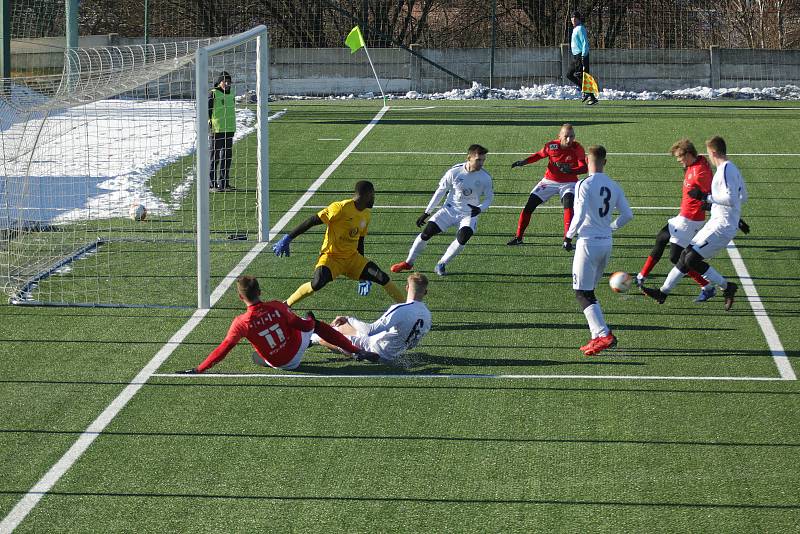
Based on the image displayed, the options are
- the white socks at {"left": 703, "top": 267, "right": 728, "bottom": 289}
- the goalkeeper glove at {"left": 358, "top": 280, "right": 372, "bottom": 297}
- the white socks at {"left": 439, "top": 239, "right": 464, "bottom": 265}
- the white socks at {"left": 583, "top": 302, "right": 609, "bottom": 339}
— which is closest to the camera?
the white socks at {"left": 583, "top": 302, "right": 609, "bottom": 339}

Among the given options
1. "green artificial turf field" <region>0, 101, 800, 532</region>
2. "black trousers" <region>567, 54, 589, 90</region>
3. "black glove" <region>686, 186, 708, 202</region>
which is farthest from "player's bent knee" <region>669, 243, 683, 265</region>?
"black trousers" <region>567, 54, 589, 90</region>

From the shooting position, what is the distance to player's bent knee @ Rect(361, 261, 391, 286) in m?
12.4

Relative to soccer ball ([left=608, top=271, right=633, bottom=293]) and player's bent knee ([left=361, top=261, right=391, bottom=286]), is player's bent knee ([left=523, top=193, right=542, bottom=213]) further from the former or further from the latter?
player's bent knee ([left=361, top=261, right=391, bottom=286])

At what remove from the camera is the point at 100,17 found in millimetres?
39688

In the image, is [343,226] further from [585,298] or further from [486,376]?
[585,298]

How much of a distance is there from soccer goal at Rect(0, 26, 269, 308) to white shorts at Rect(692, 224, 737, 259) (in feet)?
17.9

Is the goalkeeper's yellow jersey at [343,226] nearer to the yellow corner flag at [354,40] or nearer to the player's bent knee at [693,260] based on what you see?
the player's bent knee at [693,260]

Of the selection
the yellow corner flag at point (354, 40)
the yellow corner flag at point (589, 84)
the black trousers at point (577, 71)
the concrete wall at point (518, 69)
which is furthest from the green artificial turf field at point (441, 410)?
the concrete wall at point (518, 69)

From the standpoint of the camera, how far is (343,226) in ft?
40.4

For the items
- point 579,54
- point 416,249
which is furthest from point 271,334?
point 579,54

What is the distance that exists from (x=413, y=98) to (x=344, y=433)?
2272 centimetres

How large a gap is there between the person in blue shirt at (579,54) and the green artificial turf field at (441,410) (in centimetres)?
1195

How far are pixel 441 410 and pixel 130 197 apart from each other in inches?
449

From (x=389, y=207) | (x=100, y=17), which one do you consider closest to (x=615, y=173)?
(x=389, y=207)
